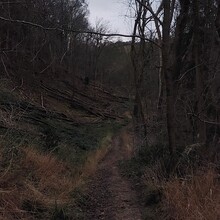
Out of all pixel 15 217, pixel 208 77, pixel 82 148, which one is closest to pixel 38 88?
pixel 82 148

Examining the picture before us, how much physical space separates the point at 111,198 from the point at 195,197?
384cm

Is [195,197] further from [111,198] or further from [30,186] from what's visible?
[111,198]

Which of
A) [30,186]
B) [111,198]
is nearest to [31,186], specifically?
[30,186]

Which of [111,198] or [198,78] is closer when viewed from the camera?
[111,198]

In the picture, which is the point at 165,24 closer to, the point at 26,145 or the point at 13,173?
the point at 26,145

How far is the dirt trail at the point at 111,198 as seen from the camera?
9.61 m

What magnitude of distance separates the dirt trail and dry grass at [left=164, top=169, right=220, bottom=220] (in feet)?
3.21

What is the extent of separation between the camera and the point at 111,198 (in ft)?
38.0

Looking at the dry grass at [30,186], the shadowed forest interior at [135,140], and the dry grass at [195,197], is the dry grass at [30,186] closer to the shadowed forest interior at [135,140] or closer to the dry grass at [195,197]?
the shadowed forest interior at [135,140]

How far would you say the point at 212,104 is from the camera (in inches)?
540

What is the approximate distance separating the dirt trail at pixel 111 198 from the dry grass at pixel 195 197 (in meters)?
0.98

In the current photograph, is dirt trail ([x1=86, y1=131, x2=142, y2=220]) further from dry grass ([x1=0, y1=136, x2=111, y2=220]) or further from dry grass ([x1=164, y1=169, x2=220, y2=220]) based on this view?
dry grass ([x1=164, y1=169, x2=220, y2=220])

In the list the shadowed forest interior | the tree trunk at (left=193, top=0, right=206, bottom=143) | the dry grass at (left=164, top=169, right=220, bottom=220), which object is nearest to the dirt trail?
the shadowed forest interior

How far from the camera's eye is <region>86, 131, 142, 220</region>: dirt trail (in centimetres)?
961
